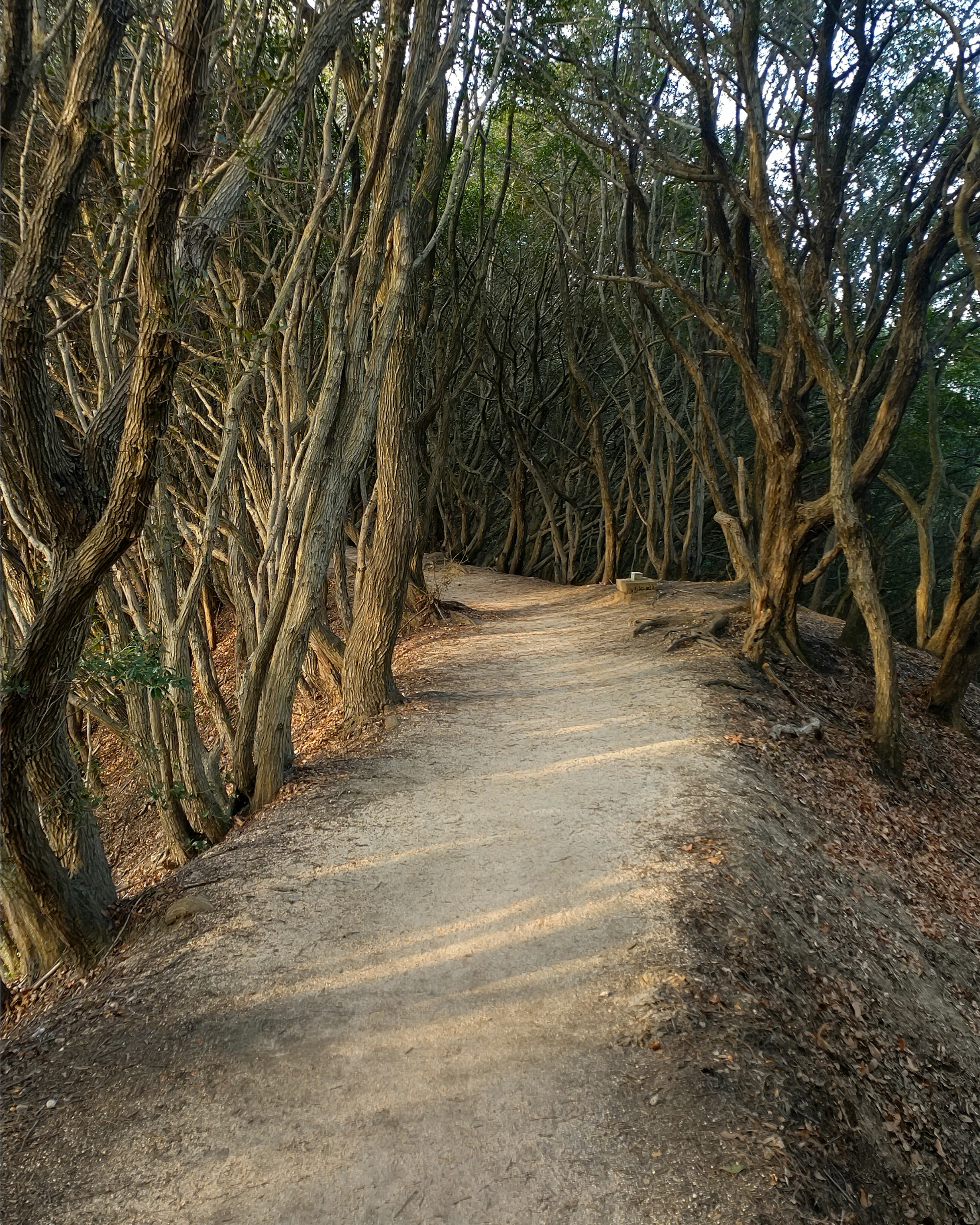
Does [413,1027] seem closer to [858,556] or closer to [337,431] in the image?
[337,431]

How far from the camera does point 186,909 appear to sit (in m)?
5.05

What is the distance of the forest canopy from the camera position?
4.12m

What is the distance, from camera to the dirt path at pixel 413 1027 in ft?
10.2

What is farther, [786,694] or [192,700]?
[786,694]

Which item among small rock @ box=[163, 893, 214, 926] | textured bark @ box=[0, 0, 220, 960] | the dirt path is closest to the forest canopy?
textured bark @ box=[0, 0, 220, 960]

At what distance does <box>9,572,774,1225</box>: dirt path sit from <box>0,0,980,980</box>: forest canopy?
3.80ft

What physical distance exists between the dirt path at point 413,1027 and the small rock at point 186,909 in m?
0.08

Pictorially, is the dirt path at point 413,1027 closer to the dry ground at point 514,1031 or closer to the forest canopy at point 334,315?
the dry ground at point 514,1031

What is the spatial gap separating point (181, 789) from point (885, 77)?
12238 millimetres

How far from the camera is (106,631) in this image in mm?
8352

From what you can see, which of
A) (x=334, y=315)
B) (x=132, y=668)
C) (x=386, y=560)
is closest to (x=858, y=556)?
(x=386, y=560)

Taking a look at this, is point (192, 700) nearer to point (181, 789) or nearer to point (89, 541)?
point (181, 789)

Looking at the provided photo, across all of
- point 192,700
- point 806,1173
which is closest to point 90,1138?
point 806,1173

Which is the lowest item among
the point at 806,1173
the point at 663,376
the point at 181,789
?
the point at 806,1173
